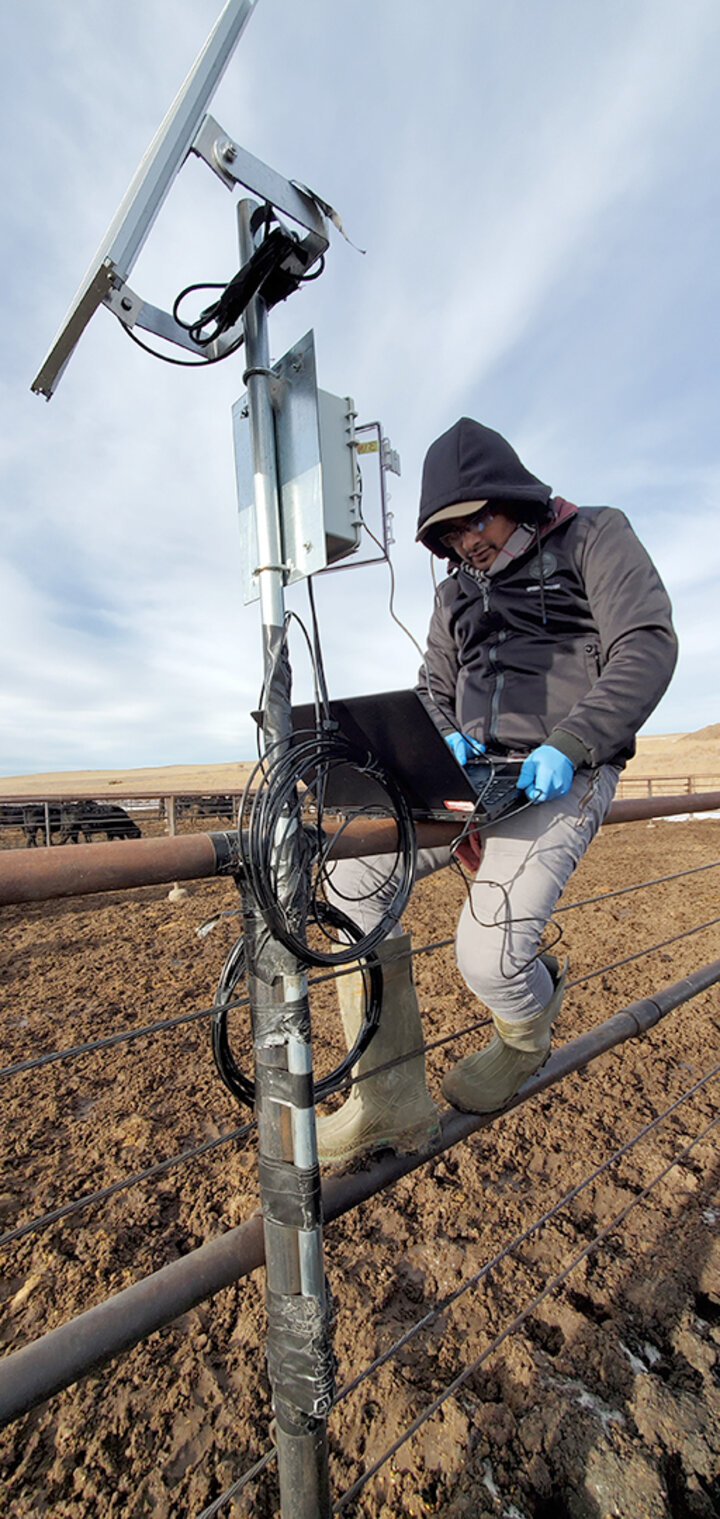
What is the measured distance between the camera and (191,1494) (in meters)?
1.21

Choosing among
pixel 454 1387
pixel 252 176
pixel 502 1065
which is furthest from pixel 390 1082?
pixel 252 176

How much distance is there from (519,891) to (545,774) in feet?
0.79

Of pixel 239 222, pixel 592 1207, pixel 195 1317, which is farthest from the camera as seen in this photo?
pixel 592 1207

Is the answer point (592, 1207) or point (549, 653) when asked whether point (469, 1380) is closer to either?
point (592, 1207)

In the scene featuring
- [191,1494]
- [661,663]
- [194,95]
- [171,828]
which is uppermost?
[194,95]

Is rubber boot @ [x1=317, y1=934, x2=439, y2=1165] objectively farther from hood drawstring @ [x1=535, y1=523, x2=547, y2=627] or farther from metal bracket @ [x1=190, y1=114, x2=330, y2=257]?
metal bracket @ [x1=190, y1=114, x2=330, y2=257]

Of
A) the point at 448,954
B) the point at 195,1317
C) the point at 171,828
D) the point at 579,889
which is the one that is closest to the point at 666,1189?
the point at 195,1317

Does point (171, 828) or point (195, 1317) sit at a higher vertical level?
point (171, 828)

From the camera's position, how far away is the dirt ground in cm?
122

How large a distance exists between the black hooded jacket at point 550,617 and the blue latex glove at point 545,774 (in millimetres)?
42

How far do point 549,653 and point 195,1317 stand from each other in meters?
1.74

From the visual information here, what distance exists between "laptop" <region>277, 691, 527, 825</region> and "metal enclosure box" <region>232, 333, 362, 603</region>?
0.73 feet

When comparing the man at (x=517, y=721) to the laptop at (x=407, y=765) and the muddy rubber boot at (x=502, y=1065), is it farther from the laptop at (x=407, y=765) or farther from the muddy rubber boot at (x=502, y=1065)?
the laptop at (x=407, y=765)

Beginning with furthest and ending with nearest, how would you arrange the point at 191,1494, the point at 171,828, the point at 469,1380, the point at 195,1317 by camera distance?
the point at 171,828, the point at 195,1317, the point at 469,1380, the point at 191,1494
